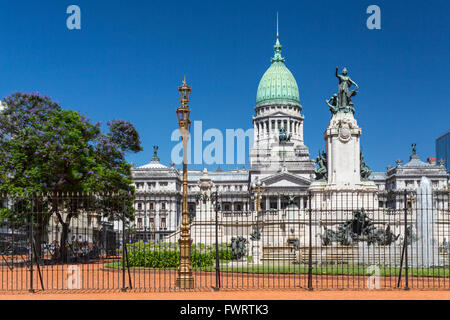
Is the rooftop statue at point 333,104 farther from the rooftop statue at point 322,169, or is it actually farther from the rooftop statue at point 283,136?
the rooftop statue at point 283,136

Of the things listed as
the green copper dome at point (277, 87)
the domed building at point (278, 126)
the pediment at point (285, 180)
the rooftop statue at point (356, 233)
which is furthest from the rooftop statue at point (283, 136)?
the rooftop statue at point (356, 233)

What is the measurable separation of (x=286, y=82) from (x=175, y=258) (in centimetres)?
10534

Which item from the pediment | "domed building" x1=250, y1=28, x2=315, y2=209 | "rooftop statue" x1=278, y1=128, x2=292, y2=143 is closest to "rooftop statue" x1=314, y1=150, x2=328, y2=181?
the pediment

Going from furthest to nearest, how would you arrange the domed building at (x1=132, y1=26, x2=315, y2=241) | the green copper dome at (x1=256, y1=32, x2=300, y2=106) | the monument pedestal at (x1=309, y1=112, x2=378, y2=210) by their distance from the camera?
the green copper dome at (x1=256, y1=32, x2=300, y2=106), the domed building at (x1=132, y1=26, x2=315, y2=241), the monument pedestal at (x1=309, y1=112, x2=378, y2=210)

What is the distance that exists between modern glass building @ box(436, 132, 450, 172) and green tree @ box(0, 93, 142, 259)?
15549 centimetres

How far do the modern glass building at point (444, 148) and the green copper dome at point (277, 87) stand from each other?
234 feet

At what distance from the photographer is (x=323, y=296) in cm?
1555

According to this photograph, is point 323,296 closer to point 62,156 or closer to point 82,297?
point 82,297

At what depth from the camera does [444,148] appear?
179000 mm

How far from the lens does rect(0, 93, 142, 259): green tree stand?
104ft

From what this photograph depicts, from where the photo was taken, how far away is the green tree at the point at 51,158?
104 feet

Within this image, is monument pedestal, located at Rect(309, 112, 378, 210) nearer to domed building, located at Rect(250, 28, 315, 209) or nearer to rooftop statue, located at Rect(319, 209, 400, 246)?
rooftop statue, located at Rect(319, 209, 400, 246)

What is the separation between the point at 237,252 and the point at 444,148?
16657 centimetres
